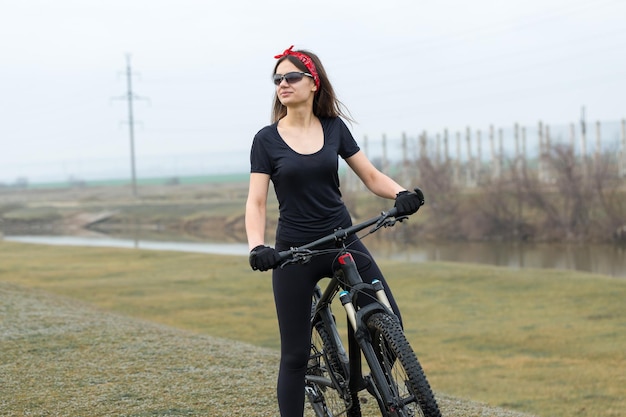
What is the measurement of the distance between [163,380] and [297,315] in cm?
314

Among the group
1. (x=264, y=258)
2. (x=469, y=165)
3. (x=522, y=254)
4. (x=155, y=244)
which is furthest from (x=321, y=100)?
(x=469, y=165)

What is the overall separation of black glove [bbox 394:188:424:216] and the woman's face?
70cm

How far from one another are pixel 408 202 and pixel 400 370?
2.60ft

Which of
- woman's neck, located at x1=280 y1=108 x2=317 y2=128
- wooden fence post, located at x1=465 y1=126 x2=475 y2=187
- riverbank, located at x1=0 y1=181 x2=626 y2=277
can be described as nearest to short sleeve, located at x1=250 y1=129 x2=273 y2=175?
woman's neck, located at x1=280 y1=108 x2=317 y2=128

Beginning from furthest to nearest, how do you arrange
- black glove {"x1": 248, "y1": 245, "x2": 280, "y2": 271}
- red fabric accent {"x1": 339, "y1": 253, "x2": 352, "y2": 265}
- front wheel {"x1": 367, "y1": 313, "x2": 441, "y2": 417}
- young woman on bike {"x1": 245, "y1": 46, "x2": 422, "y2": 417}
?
young woman on bike {"x1": 245, "y1": 46, "x2": 422, "y2": 417} < red fabric accent {"x1": 339, "y1": 253, "x2": 352, "y2": 265} < black glove {"x1": 248, "y1": 245, "x2": 280, "y2": 271} < front wheel {"x1": 367, "y1": 313, "x2": 441, "y2": 417}

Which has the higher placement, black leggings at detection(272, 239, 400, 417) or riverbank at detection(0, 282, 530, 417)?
black leggings at detection(272, 239, 400, 417)

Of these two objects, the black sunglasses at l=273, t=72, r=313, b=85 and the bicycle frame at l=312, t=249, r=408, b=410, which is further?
the black sunglasses at l=273, t=72, r=313, b=85

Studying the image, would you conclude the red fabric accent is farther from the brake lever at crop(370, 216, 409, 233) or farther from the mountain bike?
the brake lever at crop(370, 216, 409, 233)

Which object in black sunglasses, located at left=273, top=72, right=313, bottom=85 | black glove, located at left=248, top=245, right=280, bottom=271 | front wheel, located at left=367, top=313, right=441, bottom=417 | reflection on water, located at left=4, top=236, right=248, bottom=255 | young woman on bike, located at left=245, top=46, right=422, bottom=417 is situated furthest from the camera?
reflection on water, located at left=4, top=236, right=248, bottom=255

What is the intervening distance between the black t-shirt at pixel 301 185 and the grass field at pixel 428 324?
2.33 meters

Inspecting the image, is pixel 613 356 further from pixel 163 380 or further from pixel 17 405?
pixel 17 405

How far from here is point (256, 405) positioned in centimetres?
628

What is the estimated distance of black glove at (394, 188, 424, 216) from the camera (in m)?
4.14

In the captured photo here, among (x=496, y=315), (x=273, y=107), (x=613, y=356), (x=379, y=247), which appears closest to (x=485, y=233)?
(x=379, y=247)
